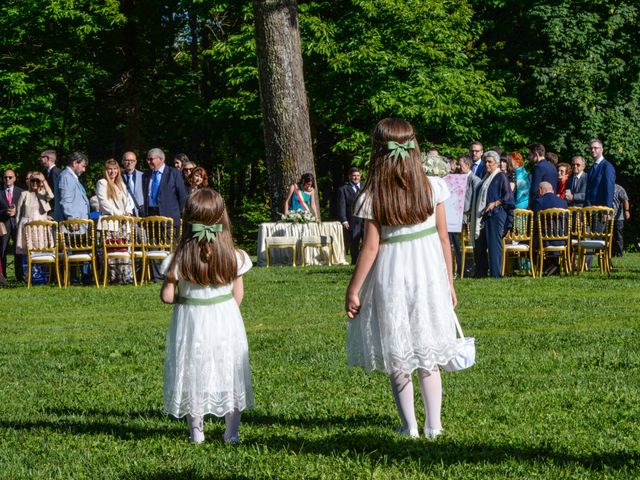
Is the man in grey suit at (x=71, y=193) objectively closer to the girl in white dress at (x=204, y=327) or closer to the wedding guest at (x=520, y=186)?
the wedding guest at (x=520, y=186)

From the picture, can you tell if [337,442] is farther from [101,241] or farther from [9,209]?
[9,209]

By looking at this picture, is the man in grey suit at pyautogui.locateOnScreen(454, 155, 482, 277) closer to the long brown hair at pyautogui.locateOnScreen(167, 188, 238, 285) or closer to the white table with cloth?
the white table with cloth

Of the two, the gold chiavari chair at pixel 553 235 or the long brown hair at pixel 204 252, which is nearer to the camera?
the long brown hair at pixel 204 252

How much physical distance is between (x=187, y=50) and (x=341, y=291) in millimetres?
30369

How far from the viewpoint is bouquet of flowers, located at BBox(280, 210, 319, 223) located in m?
23.1

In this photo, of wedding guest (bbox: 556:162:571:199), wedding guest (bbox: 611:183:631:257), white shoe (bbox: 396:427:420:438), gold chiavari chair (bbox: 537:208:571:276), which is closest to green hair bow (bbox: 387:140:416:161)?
white shoe (bbox: 396:427:420:438)

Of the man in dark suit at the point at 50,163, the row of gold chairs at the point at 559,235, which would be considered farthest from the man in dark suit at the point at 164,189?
the row of gold chairs at the point at 559,235

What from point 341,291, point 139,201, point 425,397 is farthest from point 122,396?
point 139,201

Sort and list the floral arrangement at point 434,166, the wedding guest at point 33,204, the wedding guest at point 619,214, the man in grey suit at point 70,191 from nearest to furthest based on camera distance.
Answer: the floral arrangement at point 434,166 → the man in grey suit at point 70,191 → the wedding guest at point 33,204 → the wedding guest at point 619,214

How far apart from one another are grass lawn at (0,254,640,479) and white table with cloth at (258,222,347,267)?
33.0ft

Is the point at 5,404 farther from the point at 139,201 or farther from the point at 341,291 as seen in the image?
the point at 139,201

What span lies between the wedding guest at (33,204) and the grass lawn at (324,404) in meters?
6.55

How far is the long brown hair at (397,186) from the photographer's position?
5715mm

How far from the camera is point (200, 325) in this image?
6016 millimetres
